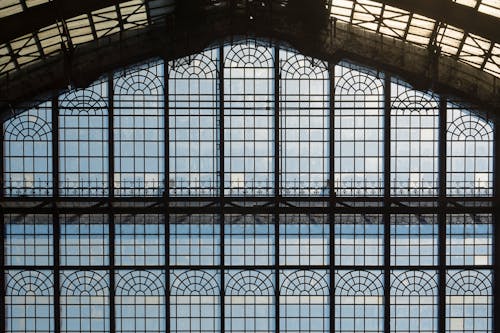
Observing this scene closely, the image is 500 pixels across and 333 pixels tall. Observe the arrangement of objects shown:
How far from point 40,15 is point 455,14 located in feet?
54.5

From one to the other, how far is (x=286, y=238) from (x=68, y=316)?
1148 cm

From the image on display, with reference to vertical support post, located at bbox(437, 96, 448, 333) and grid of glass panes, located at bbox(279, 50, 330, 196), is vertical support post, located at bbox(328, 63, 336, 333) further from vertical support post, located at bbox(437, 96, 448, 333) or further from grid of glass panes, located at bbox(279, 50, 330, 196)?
vertical support post, located at bbox(437, 96, 448, 333)

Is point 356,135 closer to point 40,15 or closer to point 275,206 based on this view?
point 275,206

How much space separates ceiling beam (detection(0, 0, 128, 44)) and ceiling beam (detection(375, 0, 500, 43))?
11778 millimetres

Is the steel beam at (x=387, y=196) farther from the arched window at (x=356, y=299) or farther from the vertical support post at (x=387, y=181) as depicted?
the arched window at (x=356, y=299)

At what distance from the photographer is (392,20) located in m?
43.6

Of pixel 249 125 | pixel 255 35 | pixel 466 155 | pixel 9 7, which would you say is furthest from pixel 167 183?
pixel 466 155

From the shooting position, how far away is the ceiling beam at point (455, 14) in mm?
37000

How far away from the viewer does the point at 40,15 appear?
37.2 metres

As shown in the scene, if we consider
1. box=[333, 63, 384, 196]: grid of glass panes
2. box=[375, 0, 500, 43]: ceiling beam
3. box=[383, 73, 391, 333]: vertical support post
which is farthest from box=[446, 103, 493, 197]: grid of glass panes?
box=[375, 0, 500, 43]: ceiling beam

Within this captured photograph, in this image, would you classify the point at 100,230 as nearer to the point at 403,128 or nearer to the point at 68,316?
the point at 68,316

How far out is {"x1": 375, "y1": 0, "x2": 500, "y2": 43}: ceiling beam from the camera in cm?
3700

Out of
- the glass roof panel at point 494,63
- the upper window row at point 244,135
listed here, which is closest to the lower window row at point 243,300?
the upper window row at point 244,135

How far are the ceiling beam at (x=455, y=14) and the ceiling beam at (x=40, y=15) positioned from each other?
38.6 feet
